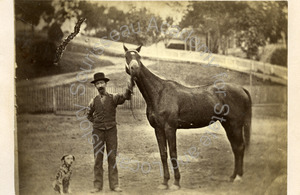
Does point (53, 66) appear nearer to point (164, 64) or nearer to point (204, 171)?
point (164, 64)

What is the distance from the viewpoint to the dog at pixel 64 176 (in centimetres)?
379

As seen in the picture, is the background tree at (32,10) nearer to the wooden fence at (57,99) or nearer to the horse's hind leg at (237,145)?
the wooden fence at (57,99)

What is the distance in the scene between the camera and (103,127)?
3.80 meters

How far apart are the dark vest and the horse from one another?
422 mm

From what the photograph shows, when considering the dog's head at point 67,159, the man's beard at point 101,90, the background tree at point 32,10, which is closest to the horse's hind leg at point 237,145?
the man's beard at point 101,90

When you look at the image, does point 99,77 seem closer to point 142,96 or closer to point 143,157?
point 142,96

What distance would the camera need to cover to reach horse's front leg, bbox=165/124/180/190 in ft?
12.5

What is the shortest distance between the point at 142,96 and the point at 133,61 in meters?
0.43

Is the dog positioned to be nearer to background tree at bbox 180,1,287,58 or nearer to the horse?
the horse

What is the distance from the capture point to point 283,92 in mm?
4062

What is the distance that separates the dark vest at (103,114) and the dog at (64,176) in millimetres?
495

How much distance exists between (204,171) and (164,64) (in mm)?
1382

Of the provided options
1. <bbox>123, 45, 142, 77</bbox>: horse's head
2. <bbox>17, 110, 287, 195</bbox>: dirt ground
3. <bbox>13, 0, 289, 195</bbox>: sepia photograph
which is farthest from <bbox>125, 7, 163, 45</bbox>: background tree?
<bbox>17, 110, 287, 195</bbox>: dirt ground
